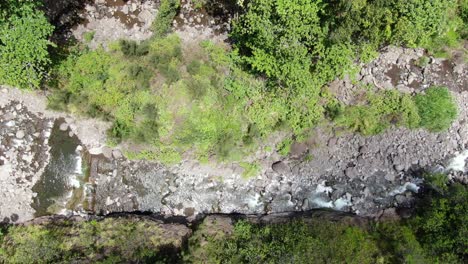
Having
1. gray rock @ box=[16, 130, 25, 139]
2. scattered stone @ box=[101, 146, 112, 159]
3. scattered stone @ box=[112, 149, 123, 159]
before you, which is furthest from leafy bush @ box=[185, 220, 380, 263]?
gray rock @ box=[16, 130, 25, 139]

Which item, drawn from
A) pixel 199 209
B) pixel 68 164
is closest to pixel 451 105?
pixel 199 209

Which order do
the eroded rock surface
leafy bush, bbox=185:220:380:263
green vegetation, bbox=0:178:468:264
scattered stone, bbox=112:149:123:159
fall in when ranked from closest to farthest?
green vegetation, bbox=0:178:468:264 → leafy bush, bbox=185:220:380:263 → the eroded rock surface → scattered stone, bbox=112:149:123:159

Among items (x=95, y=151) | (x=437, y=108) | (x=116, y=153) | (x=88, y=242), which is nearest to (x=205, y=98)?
(x=116, y=153)

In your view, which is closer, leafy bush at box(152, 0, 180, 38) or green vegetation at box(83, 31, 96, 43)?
leafy bush at box(152, 0, 180, 38)

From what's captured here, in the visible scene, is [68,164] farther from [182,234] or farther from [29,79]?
[182,234]

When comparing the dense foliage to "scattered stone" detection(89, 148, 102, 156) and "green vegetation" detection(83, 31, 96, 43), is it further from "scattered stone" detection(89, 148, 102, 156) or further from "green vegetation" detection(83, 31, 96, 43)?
"scattered stone" detection(89, 148, 102, 156)
